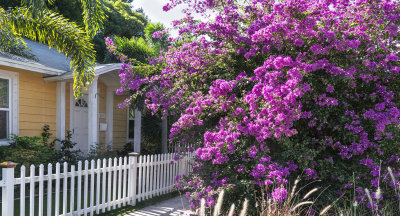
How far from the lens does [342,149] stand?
13.6 ft

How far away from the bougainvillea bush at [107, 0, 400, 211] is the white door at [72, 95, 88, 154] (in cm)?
567

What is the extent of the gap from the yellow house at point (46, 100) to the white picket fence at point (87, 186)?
1634 mm

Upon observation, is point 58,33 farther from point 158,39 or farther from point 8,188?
point 158,39

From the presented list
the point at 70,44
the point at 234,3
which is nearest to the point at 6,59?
the point at 70,44

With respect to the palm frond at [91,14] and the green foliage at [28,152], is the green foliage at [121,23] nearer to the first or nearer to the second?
the palm frond at [91,14]

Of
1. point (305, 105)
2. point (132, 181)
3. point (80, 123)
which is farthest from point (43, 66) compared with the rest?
point (305, 105)

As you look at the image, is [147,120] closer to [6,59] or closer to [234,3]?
[6,59]

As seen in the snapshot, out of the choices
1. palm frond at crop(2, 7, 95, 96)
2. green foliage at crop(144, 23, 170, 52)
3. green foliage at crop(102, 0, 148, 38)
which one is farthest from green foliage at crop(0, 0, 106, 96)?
green foliage at crop(102, 0, 148, 38)

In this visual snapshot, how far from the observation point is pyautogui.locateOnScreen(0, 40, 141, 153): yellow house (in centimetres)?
744

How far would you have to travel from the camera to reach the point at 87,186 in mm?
5168

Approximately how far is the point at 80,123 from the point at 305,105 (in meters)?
7.50

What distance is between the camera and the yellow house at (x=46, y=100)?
7.44 meters

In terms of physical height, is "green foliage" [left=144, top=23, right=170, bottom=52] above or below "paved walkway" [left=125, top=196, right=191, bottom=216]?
above

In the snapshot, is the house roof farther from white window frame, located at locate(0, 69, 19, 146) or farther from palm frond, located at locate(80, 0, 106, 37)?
palm frond, located at locate(80, 0, 106, 37)
